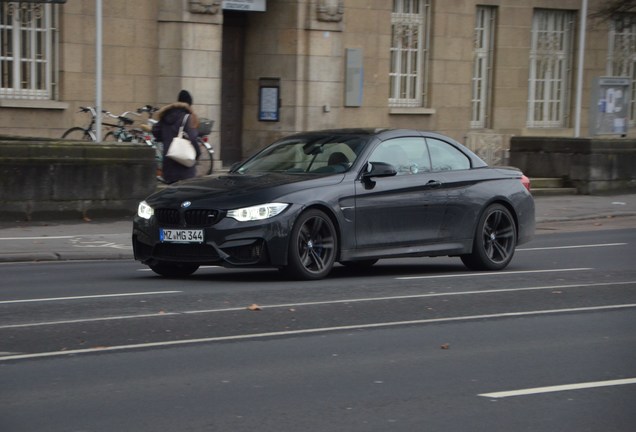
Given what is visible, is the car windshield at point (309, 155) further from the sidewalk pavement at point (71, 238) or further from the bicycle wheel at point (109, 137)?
the bicycle wheel at point (109, 137)

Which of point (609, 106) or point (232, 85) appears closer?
point (232, 85)

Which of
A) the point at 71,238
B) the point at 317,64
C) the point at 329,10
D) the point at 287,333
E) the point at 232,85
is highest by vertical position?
the point at 329,10

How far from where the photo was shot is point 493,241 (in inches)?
533

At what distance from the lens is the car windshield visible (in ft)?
40.8

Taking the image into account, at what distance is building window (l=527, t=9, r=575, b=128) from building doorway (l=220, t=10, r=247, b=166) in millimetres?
8027

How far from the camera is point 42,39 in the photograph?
875 inches

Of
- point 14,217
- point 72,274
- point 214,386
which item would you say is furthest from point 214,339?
point 14,217

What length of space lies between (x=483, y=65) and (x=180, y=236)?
19173 millimetres

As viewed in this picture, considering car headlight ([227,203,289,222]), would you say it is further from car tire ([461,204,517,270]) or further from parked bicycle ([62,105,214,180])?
parked bicycle ([62,105,214,180])

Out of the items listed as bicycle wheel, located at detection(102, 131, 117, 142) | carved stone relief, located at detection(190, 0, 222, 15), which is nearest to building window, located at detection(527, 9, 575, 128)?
carved stone relief, located at detection(190, 0, 222, 15)

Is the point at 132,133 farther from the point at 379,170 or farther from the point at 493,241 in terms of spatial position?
the point at 379,170

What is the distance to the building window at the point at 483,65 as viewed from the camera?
2947cm

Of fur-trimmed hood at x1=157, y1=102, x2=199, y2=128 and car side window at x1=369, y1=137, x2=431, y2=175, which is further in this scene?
fur-trimmed hood at x1=157, y1=102, x2=199, y2=128

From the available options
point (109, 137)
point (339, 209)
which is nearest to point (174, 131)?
point (339, 209)
